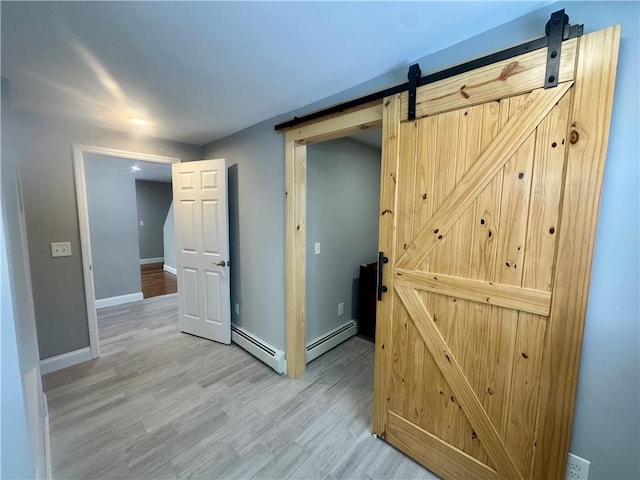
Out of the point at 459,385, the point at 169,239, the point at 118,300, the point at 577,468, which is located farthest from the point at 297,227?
the point at 169,239

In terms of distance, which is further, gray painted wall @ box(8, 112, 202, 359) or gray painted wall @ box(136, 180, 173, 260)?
gray painted wall @ box(136, 180, 173, 260)

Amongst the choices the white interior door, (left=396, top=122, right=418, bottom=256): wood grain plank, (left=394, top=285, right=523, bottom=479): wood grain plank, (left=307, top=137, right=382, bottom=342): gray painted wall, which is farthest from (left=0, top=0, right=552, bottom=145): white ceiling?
(left=394, top=285, right=523, bottom=479): wood grain plank

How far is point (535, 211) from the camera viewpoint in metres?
1.09

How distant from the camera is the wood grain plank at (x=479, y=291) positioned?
111 cm

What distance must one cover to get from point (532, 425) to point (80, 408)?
2.88 m

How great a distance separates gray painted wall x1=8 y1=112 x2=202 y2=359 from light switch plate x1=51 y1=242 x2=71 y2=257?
0.03 m

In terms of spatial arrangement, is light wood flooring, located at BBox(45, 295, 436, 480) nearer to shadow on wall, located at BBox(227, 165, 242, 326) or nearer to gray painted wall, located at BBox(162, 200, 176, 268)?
shadow on wall, located at BBox(227, 165, 242, 326)

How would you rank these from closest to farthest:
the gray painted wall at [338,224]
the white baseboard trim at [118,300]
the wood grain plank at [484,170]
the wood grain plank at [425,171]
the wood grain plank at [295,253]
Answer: the wood grain plank at [484,170] → the wood grain plank at [425,171] → the wood grain plank at [295,253] → the gray painted wall at [338,224] → the white baseboard trim at [118,300]

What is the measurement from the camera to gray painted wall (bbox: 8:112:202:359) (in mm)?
2236

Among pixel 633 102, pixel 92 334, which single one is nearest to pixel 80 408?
pixel 92 334

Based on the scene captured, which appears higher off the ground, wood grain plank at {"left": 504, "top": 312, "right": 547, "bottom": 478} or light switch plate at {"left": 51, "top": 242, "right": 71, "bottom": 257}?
light switch plate at {"left": 51, "top": 242, "right": 71, "bottom": 257}

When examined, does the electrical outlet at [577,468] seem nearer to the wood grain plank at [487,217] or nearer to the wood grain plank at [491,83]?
the wood grain plank at [487,217]

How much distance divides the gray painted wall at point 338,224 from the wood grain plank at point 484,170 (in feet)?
4.19

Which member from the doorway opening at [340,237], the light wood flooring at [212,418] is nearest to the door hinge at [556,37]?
the doorway opening at [340,237]
